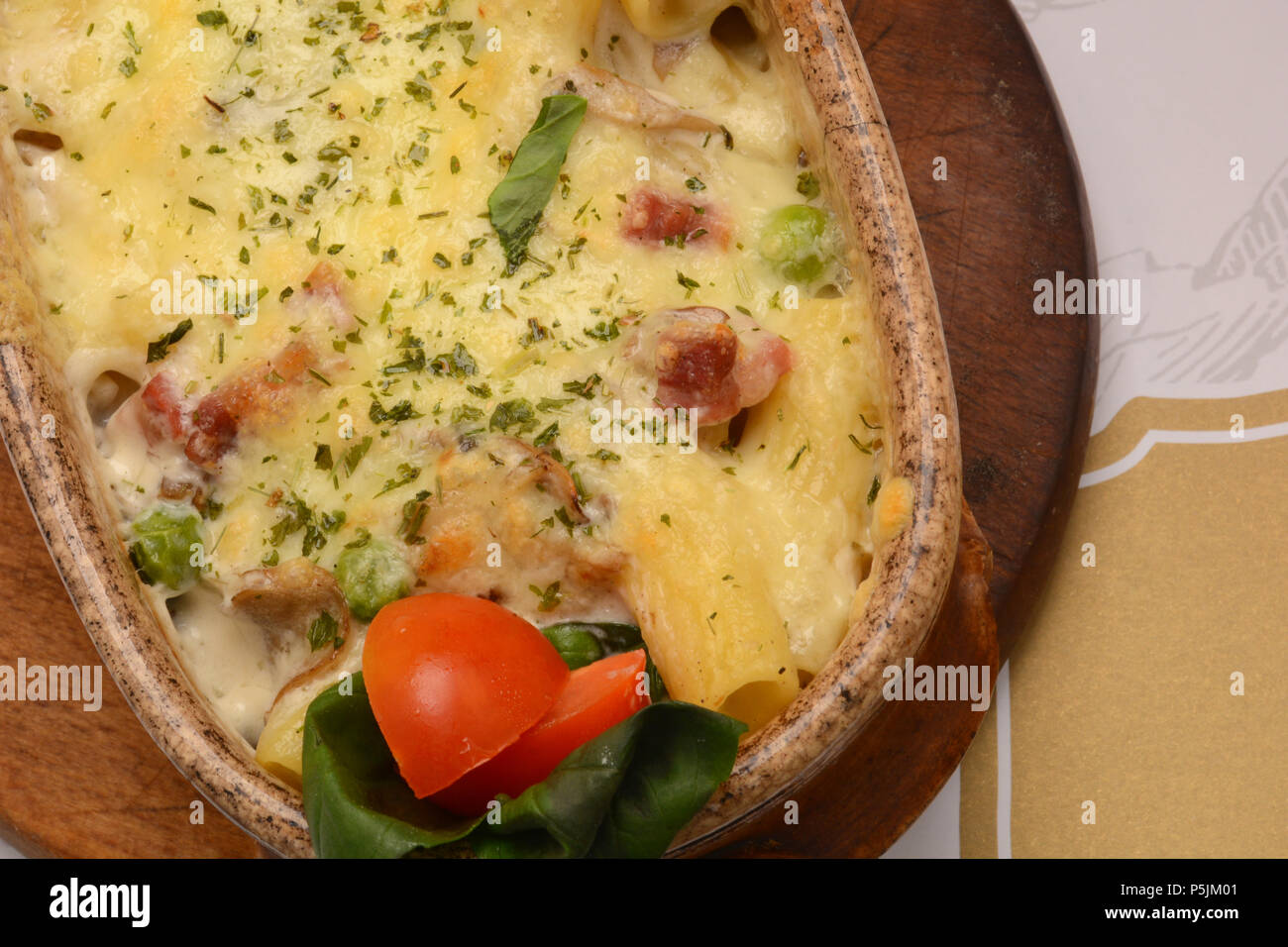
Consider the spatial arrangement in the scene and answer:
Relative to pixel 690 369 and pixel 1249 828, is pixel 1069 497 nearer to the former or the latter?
pixel 1249 828

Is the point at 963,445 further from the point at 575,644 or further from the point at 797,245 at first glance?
the point at 575,644

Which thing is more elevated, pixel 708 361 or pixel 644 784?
pixel 708 361

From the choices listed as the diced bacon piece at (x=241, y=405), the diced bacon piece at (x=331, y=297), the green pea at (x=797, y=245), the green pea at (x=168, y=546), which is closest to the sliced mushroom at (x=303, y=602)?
the green pea at (x=168, y=546)

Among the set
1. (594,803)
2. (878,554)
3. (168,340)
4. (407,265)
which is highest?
(407,265)

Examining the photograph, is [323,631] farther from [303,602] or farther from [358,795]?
[358,795]

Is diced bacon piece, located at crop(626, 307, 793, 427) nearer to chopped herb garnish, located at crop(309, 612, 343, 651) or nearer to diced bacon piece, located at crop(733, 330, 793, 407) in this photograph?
diced bacon piece, located at crop(733, 330, 793, 407)

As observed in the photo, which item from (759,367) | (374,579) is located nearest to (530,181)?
(759,367)

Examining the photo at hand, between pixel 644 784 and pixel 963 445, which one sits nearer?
pixel 644 784

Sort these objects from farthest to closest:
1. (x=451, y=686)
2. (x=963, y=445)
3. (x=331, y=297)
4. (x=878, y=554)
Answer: (x=963, y=445), (x=331, y=297), (x=878, y=554), (x=451, y=686)

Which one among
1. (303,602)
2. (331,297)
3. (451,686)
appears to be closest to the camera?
(451,686)
